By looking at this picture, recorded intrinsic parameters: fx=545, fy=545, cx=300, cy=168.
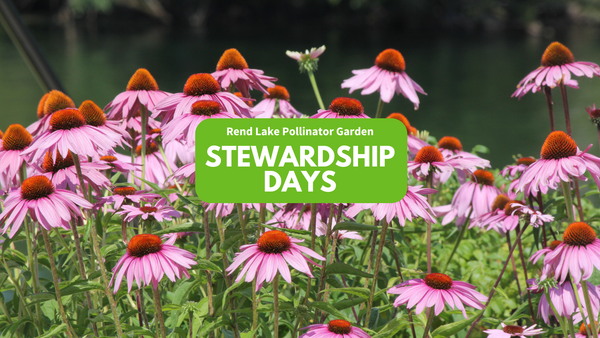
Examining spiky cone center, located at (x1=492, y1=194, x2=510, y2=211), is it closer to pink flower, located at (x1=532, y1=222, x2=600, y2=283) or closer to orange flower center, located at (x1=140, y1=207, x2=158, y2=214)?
pink flower, located at (x1=532, y1=222, x2=600, y2=283)

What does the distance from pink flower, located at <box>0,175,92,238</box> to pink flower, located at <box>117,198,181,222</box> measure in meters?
0.22

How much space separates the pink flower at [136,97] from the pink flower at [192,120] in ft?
0.91

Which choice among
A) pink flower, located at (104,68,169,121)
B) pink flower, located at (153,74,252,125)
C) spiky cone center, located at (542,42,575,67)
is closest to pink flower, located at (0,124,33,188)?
pink flower, located at (104,68,169,121)

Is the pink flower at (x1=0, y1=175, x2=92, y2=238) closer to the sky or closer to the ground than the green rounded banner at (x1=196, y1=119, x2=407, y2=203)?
closer to the ground

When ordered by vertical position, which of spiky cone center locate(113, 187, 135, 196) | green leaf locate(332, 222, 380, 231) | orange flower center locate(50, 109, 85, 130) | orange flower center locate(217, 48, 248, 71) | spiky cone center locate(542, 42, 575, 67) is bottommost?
green leaf locate(332, 222, 380, 231)

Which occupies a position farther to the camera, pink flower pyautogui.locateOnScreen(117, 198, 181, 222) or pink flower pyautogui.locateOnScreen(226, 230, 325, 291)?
pink flower pyautogui.locateOnScreen(117, 198, 181, 222)

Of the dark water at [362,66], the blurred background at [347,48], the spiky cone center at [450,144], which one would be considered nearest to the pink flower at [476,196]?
the spiky cone center at [450,144]

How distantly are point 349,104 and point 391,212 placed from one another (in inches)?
10.3

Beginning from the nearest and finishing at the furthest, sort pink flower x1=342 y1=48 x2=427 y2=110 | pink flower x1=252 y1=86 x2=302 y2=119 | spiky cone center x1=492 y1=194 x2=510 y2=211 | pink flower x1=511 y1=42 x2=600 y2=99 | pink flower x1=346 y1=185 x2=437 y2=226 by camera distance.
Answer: pink flower x1=346 y1=185 x2=437 y2=226
pink flower x1=342 y1=48 x2=427 y2=110
pink flower x1=511 y1=42 x2=600 y2=99
spiky cone center x1=492 y1=194 x2=510 y2=211
pink flower x1=252 y1=86 x2=302 y2=119

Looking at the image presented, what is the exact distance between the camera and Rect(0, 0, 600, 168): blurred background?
11.6 m

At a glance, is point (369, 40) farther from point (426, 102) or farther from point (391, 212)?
point (391, 212)

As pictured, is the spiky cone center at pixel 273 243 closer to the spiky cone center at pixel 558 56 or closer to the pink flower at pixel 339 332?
the pink flower at pixel 339 332

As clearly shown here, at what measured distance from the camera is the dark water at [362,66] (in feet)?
35.2

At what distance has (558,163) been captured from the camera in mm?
1221
